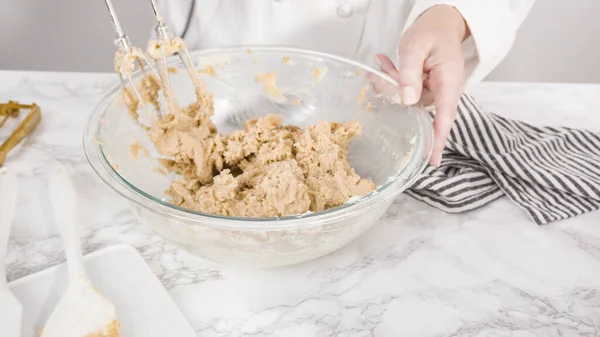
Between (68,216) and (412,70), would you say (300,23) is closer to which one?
(412,70)

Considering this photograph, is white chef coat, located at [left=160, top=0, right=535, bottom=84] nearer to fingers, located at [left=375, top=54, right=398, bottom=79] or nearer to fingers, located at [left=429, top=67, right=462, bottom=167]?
fingers, located at [left=375, top=54, right=398, bottom=79]

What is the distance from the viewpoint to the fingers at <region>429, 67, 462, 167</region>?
76cm

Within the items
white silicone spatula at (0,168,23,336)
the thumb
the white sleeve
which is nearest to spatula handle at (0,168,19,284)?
white silicone spatula at (0,168,23,336)

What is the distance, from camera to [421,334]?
0.66 metres

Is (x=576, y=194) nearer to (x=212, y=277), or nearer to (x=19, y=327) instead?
(x=212, y=277)

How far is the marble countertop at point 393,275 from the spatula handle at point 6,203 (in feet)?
0.10

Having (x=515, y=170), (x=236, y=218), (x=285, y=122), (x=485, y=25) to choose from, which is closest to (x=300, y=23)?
(x=285, y=122)

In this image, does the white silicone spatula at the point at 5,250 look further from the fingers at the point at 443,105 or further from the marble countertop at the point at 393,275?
the fingers at the point at 443,105

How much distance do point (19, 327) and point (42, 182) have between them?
0.34 meters

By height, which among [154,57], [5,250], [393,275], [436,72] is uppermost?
[154,57]

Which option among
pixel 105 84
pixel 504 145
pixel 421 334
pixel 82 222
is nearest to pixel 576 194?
pixel 504 145

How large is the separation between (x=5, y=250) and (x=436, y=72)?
0.66 meters

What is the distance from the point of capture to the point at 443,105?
77 centimetres

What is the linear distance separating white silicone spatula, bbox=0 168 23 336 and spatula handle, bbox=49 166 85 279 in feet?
0.20
